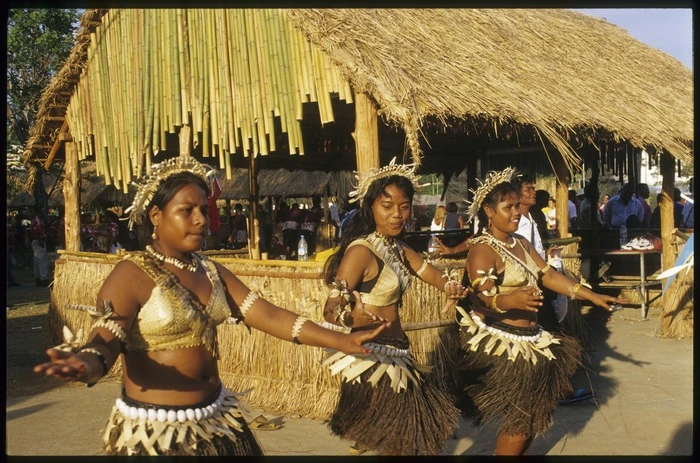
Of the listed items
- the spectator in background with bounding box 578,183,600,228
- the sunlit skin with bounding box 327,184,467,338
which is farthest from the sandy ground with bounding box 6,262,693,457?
the spectator in background with bounding box 578,183,600,228

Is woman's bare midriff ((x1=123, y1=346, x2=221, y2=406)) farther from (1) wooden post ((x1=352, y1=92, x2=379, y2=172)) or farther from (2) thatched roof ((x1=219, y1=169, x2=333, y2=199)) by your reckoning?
(2) thatched roof ((x1=219, y1=169, x2=333, y2=199))

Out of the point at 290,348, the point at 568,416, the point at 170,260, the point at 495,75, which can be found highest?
the point at 495,75

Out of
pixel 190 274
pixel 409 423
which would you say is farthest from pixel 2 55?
pixel 409 423

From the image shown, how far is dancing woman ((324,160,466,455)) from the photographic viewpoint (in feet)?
13.0

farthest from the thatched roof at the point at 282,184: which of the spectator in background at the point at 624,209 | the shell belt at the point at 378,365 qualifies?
the shell belt at the point at 378,365

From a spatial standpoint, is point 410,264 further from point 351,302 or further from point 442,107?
point 442,107

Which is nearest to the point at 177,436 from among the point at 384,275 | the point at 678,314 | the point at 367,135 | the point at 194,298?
the point at 194,298

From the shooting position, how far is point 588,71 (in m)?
10.9

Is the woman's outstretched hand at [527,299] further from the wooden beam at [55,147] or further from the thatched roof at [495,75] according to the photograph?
the wooden beam at [55,147]

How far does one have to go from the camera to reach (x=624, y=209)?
43.8 feet

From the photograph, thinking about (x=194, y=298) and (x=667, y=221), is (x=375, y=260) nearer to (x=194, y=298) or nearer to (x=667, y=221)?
(x=194, y=298)

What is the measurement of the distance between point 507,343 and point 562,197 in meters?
5.53

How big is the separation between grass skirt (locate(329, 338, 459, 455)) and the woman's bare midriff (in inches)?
47.8

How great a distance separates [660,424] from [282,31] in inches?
181
